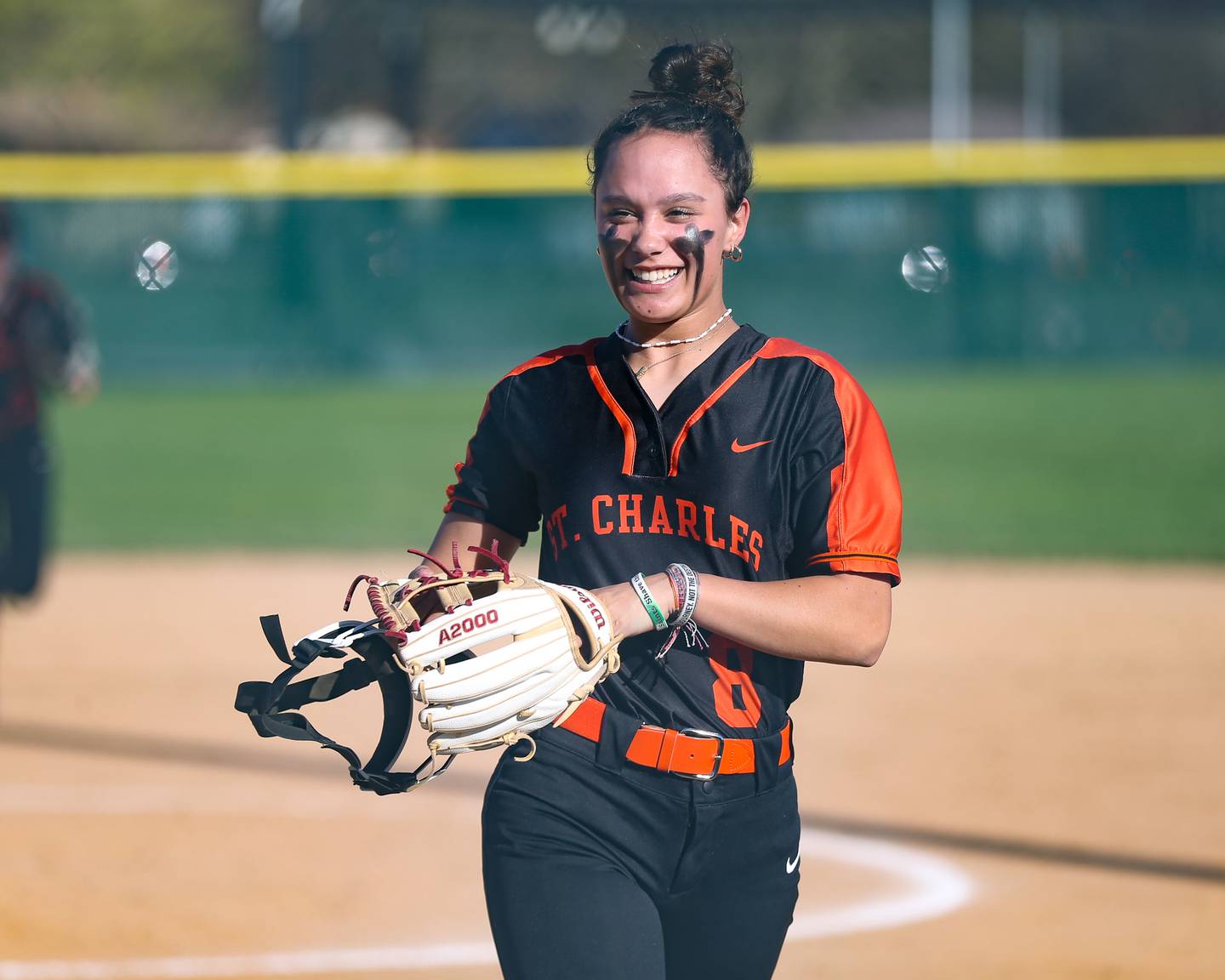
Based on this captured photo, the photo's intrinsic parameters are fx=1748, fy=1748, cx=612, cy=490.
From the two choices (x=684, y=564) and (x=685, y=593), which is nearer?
(x=685, y=593)

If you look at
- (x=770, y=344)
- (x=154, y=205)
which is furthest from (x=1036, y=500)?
(x=770, y=344)

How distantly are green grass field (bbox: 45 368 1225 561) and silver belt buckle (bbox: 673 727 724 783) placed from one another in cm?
960

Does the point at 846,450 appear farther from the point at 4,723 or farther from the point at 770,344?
the point at 4,723

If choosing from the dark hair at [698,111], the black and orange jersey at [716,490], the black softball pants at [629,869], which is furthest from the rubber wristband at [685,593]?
the dark hair at [698,111]

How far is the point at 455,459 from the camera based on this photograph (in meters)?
15.4

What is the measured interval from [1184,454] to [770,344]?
546 inches

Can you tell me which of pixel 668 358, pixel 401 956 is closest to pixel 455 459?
pixel 401 956

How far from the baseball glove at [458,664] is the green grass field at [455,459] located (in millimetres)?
9731

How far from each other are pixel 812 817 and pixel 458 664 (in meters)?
3.81

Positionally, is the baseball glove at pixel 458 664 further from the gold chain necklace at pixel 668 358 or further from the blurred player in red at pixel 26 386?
the blurred player in red at pixel 26 386

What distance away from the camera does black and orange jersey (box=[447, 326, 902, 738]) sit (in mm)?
2646

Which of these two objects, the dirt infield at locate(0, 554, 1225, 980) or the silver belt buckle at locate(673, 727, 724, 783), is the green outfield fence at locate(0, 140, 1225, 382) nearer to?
the dirt infield at locate(0, 554, 1225, 980)

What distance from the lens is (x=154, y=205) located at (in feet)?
62.1

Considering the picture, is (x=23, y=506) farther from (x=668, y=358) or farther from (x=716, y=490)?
(x=716, y=490)
